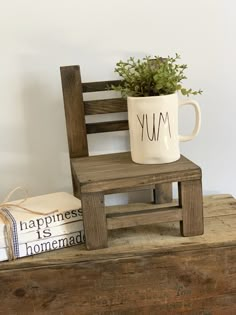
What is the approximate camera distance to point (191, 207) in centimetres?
75

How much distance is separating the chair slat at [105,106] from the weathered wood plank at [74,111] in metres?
0.02

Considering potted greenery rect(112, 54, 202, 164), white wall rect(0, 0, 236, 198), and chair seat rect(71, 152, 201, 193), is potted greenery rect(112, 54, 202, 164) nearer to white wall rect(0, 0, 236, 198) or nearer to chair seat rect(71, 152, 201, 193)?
chair seat rect(71, 152, 201, 193)

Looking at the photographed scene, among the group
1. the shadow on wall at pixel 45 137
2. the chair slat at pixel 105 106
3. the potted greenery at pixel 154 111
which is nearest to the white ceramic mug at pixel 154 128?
the potted greenery at pixel 154 111

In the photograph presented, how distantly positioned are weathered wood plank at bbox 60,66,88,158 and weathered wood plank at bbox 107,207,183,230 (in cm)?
21

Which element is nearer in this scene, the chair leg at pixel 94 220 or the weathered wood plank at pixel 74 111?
the chair leg at pixel 94 220

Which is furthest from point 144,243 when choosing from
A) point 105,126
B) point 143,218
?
point 105,126

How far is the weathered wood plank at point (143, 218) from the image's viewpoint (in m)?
0.74

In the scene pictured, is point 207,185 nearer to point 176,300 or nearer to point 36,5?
point 176,300

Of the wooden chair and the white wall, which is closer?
the wooden chair

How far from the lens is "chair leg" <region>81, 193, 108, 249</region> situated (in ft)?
2.35

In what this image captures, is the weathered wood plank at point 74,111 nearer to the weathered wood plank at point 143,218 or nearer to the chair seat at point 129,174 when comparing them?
the chair seat at point 129,174

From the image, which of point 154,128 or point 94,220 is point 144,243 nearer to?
point 94,220

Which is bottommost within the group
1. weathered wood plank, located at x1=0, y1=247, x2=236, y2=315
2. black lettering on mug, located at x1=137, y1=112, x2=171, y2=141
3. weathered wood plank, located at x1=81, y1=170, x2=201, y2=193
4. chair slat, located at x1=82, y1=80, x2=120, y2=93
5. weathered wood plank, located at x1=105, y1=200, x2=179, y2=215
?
weathered wood plank, located at x1=0, y1=247, x2=236, y2=315

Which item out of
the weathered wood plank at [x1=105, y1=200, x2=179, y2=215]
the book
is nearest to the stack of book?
the book
